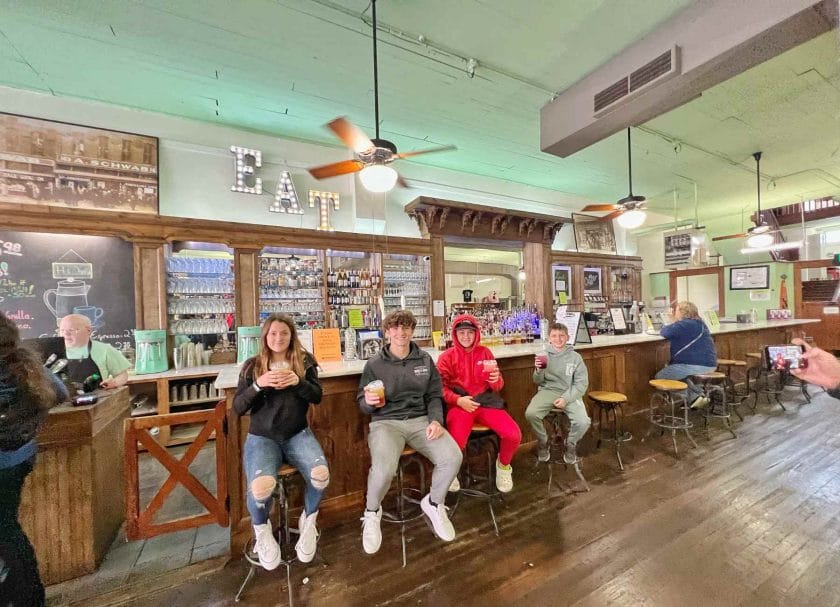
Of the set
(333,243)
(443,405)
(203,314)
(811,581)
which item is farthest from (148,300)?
(811,581)

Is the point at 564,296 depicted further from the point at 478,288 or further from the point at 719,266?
the point at 719,266

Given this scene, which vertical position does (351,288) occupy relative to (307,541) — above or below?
above

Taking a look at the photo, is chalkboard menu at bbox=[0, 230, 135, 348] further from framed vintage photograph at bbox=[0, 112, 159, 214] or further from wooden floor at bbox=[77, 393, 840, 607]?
wooden floor at bbox=[77, 393, 840, 607]

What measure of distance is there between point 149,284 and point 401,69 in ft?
12.2

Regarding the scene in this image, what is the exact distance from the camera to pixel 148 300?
4.06 metres

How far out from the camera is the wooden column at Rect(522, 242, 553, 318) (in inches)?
260

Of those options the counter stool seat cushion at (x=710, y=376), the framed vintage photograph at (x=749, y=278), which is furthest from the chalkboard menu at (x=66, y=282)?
the framed vintage photograph at (x=749, y=278)

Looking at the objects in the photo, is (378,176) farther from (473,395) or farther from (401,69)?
(473,395)

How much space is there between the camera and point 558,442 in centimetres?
356

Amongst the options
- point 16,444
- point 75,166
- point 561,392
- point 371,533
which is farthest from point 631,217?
point 75,166

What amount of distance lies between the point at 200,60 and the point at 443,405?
12.5ft

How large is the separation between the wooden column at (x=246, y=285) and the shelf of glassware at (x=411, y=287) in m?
1.91

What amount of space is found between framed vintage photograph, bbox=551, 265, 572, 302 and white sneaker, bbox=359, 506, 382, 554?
6.43m

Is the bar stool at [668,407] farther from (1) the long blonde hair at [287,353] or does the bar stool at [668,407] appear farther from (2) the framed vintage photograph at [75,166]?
(2) the framed vintage photograph at [75,166]
